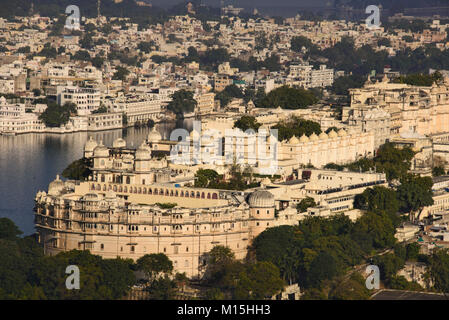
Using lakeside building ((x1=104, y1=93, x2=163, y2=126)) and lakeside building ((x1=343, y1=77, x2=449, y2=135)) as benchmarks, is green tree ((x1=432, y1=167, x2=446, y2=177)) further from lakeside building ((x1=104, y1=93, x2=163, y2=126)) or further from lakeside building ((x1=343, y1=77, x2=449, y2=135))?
lakeside building ((x1=104, y1=93, x2=163, y2=126))

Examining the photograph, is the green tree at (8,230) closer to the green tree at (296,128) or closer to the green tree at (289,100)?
the green tree at (296,128)

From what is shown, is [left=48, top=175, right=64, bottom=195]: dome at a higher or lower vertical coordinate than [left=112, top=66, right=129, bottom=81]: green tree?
lower

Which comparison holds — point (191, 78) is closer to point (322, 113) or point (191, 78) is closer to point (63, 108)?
point (63, 108)

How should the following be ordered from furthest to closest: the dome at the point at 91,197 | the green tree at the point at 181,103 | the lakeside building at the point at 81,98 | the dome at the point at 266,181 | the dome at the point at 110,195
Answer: the green tree at the point at 181,103 → the lakeside building at the point at 81,98 → the dome at the point at 266,181 → the dome at the point at 110,195 → the dome at the point at 91,197

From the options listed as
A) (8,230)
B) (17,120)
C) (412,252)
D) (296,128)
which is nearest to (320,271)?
(412,252)

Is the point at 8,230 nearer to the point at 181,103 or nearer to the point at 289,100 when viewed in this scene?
the point at 289,100

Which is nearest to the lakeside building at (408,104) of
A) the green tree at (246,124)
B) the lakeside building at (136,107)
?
the green tree at (246,124)

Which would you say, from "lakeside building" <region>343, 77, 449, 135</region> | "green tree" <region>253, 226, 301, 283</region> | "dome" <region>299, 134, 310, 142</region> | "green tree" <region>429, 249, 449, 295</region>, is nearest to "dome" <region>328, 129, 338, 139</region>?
"dome" <region>299, 134, 310, 142</region>
